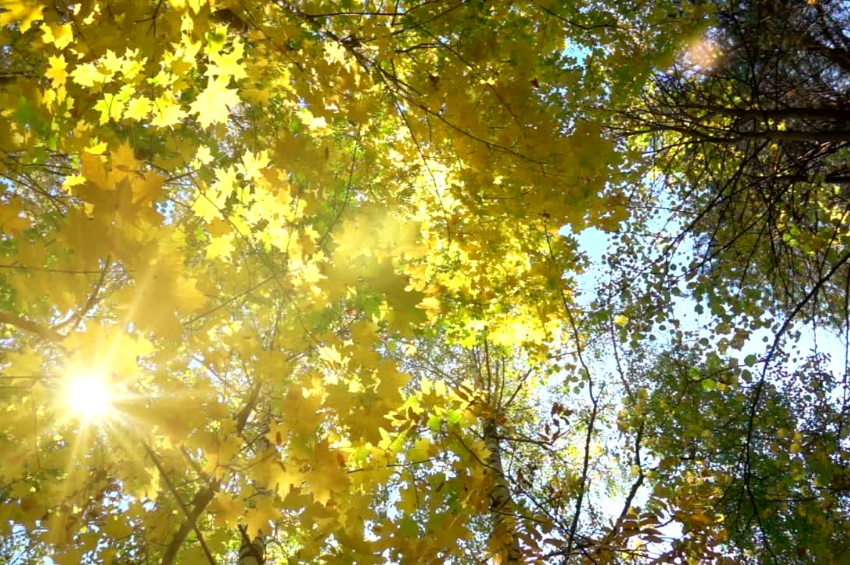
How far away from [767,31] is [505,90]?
3.12m

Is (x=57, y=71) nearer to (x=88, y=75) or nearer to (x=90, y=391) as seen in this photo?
(x=88, y=75)

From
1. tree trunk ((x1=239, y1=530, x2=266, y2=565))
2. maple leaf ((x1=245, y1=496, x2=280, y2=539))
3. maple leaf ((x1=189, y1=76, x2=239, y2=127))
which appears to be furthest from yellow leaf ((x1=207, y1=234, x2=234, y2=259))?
tree trunk ((x1=239, y1=530, x2=266, y2=565))

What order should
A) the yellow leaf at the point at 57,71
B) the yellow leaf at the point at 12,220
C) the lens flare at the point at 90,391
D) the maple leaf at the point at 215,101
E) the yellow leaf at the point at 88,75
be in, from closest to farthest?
the lens flare at the point at 90,391 < the yellow leaf at the point at 12,220 < the yellow leaf at the point at 57,71 < the yellow leaf at the point at 88,75 < the maple leaf at the point at 215,101

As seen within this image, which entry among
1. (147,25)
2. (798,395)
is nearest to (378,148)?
(147,25)

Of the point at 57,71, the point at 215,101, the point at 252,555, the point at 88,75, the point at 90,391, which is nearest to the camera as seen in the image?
the point at 90,391

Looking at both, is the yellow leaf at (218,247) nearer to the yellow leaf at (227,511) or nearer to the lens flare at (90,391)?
the lens flare at (90,391)

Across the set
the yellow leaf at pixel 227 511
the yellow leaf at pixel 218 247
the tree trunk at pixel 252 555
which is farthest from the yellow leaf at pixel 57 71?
the tree trunk at pixel 252 555

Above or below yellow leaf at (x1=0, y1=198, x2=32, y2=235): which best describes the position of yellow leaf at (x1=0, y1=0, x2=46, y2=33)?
above

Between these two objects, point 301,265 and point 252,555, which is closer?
point 301,265

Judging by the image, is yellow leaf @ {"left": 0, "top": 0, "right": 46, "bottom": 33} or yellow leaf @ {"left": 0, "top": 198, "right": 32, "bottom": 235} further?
yellow leaf @ {"left": 0, "top": 198, "right": 32, "bottom": 235}

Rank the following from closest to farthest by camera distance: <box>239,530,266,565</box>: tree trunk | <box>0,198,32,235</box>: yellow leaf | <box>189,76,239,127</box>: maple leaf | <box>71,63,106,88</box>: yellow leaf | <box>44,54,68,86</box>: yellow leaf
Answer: <box>0,198,32,235</box>: yellow leaf, <box>44,54,68,86</box>: yellow leaf, <box>71,63,106,88</box>: yellow leaf, <box>189,76,239,127</box>: maple leaf, <box>239,530,266,565</box>: tree trunk

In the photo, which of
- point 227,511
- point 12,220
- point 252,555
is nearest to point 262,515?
point 227,511

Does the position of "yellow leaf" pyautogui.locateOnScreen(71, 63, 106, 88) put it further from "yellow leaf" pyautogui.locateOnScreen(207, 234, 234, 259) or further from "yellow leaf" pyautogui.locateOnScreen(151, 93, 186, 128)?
"yellow leaf" pyautogui.locateOnScreen(207, 234, 234, 259)

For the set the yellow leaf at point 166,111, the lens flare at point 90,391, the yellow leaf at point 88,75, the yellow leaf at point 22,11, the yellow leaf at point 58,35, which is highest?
the yellow leaf at point 166,111
